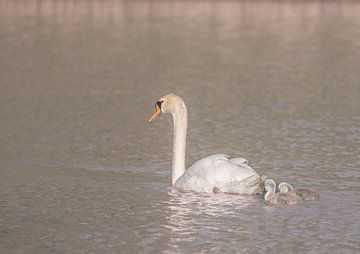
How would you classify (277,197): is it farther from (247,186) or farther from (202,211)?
(202,211)

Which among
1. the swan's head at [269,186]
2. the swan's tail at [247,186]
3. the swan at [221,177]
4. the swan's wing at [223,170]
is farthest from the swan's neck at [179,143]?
the swan's head at [269,186]

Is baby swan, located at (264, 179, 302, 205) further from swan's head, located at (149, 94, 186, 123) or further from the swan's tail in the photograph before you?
swan's head, located at (149, 94, 186, 123)

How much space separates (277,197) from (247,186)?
0.45m

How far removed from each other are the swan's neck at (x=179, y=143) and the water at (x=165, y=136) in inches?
11.6

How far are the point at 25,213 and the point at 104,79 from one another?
12206 mm

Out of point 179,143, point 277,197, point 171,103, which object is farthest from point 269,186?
point 171,103

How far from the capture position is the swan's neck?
514 inches

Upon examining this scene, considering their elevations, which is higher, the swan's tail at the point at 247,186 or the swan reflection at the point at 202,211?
the swan's tail at the point at 247,186

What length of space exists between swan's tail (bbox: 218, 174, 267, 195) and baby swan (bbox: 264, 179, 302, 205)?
0.15 meters

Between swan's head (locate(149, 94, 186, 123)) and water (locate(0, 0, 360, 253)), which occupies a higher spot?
swan's head (locate(149, 94, 186, 123))

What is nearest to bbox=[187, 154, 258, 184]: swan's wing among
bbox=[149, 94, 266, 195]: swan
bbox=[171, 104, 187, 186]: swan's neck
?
bbox=[149, 94, 266, 195]: swan

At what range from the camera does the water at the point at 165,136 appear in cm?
1099

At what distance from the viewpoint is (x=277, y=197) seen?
12.0m

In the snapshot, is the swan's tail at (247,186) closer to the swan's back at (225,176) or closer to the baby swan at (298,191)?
the swan's back at (225,176)
